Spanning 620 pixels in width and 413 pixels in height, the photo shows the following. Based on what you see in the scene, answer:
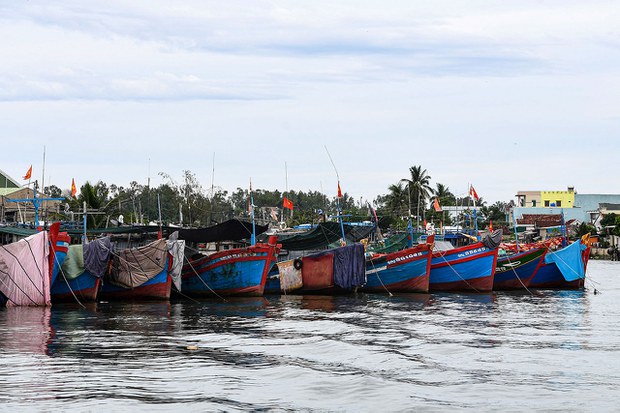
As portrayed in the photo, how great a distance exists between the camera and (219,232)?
32.6m

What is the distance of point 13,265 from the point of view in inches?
1075

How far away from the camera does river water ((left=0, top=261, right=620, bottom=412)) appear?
1265 cm

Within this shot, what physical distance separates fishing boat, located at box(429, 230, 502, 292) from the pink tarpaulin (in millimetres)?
15432

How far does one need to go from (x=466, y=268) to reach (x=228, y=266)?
387 inches

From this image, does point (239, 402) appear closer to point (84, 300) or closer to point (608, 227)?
point (84, 300)

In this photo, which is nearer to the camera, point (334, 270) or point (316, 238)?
point (334, 270)

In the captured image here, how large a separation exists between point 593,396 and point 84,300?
20.9 meters

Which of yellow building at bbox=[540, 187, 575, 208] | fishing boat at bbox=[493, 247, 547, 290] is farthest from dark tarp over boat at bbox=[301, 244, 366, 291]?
yellow building at bbox=[540, 187, 575, 208]

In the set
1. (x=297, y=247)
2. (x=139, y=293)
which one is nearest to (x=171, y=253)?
(x=139, y=293)

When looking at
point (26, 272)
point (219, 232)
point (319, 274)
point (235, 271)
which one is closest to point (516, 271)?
point (319, 274)

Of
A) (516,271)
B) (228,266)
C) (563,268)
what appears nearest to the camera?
(228,266)

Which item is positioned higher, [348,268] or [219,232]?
[219,232]

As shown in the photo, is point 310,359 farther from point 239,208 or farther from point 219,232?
point 239,208

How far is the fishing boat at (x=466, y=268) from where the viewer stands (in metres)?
34.5
